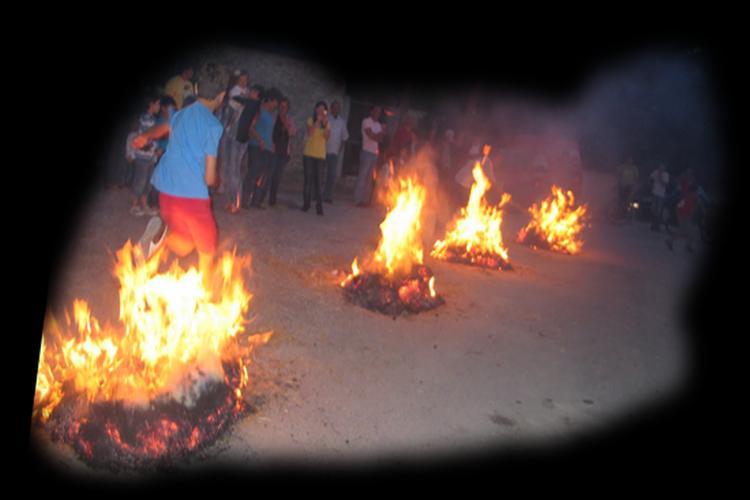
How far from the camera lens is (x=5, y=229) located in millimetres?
1422

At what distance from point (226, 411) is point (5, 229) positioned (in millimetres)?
2246

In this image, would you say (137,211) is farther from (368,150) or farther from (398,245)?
(368,150)

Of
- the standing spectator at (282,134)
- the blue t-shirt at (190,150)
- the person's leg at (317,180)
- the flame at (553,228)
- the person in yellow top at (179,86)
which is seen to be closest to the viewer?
the blue t-shirt at (190,150)

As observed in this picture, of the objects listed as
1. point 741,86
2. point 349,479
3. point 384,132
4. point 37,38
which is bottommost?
point 349,479

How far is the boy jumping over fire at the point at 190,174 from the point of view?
4.54 m

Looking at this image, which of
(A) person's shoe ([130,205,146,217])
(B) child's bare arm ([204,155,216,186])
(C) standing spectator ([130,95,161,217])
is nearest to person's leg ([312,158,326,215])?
(C) standing spectator ([130,95,161,217])

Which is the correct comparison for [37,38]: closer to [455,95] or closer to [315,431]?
[315,431]

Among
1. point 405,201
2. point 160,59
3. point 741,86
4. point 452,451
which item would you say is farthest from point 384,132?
point 741,86

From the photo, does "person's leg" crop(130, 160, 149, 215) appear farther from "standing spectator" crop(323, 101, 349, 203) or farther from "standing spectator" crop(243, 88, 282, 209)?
"standing spectator" crop(323, 101, 349, 203)

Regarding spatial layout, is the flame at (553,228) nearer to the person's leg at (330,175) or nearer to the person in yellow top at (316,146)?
the person's leg at (330,175)

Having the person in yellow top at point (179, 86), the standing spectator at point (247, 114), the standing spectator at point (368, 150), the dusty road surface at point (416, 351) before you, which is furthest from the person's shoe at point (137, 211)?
the standing spectator at point (368, 150)

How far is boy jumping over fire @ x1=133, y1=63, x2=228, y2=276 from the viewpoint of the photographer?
4539mm

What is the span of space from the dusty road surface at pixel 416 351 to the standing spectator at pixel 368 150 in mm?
3638

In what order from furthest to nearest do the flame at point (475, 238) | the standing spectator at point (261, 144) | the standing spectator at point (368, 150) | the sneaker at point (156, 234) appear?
1. the standing spectator at point (368, 150)
2. the standing spectator at point (261, 144)
3. the flame at point (475, 238)
4. the sneaker at point (156, 234)
